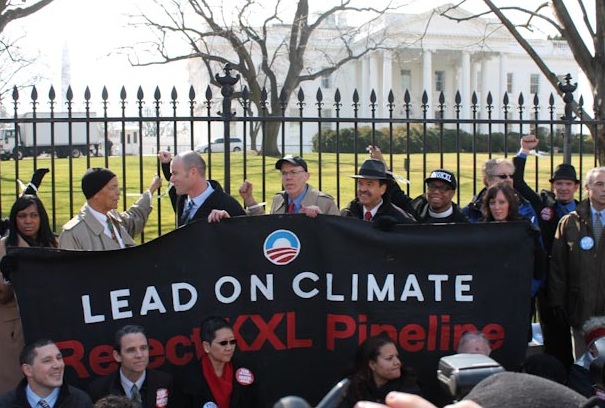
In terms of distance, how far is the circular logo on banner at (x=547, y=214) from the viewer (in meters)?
6.89

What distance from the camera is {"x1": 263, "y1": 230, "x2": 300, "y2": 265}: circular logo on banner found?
5586 mm

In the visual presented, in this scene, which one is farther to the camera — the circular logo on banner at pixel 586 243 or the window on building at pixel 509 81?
the window on building at pixel 509 81

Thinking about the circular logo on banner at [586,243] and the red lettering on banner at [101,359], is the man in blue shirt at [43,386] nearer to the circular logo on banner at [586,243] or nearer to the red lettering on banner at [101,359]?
the red lettering on banner at [101,359]

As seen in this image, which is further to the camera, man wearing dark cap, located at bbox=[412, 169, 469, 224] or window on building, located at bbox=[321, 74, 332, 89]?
window on building, located at bbox=[321, 74, 332, 89]

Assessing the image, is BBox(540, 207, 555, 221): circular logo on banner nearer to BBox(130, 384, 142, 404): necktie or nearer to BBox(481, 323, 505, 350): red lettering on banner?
BBox(481, 323, 505, 350): red lettering on banner

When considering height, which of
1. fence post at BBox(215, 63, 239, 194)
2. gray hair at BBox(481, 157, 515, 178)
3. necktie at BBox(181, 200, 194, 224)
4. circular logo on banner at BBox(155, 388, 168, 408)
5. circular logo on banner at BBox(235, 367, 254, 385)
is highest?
fence post at BBox(215, 63, 239, 194)

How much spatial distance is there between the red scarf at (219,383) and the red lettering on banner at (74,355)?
0.84 meters

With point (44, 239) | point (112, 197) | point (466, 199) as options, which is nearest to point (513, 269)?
point (112, 197)

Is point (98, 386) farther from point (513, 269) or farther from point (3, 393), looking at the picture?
point (513, 269)

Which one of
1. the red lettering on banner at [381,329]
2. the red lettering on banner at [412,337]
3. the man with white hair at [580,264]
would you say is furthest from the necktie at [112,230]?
the man with white hair at [580,264]

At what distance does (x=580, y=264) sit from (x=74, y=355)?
389cm

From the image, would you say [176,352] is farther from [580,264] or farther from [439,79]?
[439,79]

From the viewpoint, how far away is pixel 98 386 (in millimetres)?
5188

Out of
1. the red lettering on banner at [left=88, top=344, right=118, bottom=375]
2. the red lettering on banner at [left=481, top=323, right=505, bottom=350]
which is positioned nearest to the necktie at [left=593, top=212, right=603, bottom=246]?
the red lettering on banner at [left=481, top=323, right=505, bottom=350]
